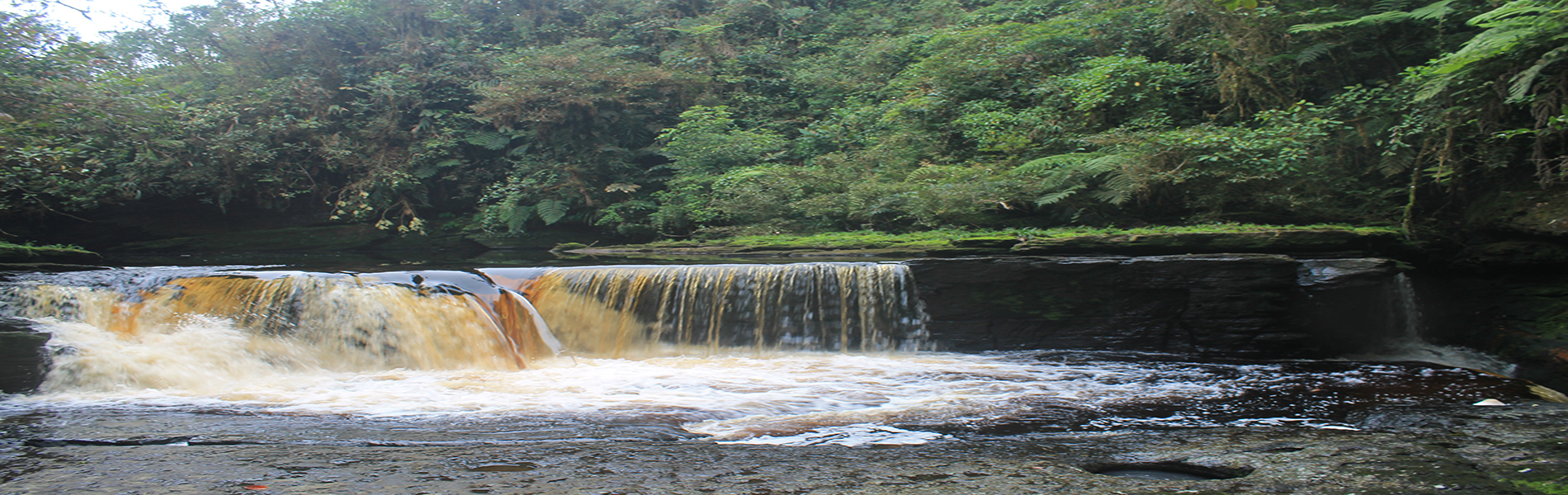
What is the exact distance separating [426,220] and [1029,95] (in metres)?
13.8

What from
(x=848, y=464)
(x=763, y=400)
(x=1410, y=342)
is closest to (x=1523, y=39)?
(x=1410, y=342)

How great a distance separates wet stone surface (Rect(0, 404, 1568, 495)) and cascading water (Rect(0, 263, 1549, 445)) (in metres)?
0.56

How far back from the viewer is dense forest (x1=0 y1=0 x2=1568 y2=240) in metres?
8.59

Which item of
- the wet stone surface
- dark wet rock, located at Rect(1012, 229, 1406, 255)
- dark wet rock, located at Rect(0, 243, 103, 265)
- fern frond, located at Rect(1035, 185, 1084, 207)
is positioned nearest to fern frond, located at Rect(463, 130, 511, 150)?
dark wet rock, located at Rect(0, 243, 103, 265)

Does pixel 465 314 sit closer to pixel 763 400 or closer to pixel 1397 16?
pixel 763 400

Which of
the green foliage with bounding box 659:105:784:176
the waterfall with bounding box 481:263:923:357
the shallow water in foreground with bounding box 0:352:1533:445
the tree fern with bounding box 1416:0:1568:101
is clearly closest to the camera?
the shallow water in foreground with bounding box 0:352:1533:445

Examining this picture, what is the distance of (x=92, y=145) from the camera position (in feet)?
43.5

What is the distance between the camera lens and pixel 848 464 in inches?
130

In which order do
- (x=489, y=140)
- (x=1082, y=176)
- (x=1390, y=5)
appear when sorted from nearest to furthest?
(x=1390, y=5), (x=1082, y=176), (x=489, y=140)

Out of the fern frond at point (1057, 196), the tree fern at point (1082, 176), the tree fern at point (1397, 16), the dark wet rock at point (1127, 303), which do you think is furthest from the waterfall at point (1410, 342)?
the fern frond at point (1057, 196)

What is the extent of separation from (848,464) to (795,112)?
1455 centimetres

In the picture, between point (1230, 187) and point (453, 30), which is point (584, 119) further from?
point (1230, 187)

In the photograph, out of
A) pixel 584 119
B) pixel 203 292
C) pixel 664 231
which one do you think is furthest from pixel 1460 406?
pixel 584 119

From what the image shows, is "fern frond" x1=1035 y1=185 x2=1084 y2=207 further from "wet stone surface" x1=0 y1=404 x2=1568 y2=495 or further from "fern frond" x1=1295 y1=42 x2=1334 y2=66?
"wet stone surface" x1=0 y1=404 x2=1568 y2=495
